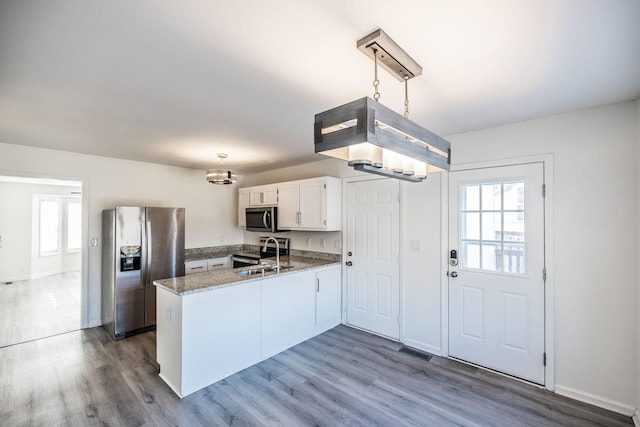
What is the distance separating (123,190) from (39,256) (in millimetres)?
4621

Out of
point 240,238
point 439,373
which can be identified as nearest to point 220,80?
point 439,373

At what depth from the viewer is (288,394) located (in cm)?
248

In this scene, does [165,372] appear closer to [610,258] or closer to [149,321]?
[149,321]

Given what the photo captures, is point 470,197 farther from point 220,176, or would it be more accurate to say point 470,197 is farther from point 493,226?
point 220,176

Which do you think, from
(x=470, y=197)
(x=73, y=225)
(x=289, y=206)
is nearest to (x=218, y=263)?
(x=289, y=206)

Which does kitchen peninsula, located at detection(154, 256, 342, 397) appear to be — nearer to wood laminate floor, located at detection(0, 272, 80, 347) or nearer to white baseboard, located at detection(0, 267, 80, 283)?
wood laminate floor, located at detection(0, 272, 80, 347)

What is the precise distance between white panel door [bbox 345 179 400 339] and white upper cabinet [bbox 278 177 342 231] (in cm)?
19

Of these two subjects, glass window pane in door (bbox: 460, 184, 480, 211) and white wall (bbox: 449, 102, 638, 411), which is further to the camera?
glass window pane in door (bbox: 460, 184, 480, 211)

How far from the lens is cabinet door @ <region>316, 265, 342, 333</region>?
375 centimetres

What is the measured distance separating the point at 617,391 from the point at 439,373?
4.21ft

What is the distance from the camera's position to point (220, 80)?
1.86 m

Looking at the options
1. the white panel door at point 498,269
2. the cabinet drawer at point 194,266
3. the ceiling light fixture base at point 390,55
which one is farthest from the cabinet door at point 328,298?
the ceiling light fixture base at point 390,55

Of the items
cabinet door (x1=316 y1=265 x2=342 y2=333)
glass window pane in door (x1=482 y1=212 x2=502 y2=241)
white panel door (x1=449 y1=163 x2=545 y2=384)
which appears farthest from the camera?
cabinet door (x1=316 y1=265 x2=342 y2=333)

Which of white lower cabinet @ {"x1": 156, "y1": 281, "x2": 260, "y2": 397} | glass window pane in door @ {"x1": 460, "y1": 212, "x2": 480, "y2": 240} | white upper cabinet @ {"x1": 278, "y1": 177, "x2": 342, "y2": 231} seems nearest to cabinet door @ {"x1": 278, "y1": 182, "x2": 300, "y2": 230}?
white upper cabinet @ {"x1": 278, "y1": 177, "x2": 342, "y2": 231}
